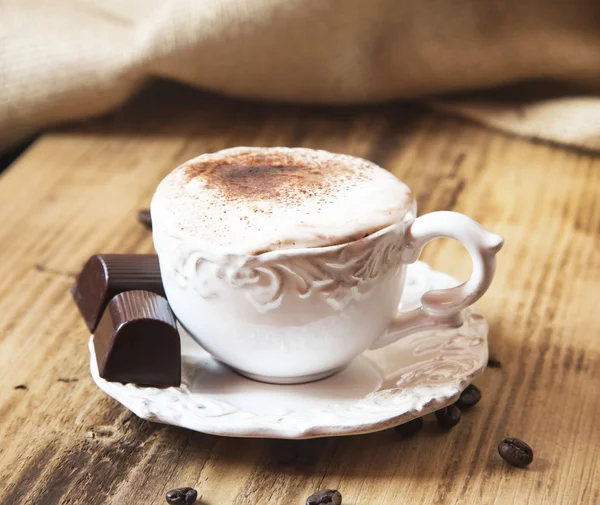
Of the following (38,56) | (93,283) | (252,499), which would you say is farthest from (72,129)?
(252,499)

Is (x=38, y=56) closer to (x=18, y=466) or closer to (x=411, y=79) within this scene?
(x=411, y=79)

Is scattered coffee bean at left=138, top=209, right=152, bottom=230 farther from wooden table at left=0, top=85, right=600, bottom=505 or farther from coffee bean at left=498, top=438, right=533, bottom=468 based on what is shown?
coffee bean at left=498, top=438, right=533, bottom=468

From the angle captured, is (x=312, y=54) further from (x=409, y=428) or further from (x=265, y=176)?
(x=409, y=428)

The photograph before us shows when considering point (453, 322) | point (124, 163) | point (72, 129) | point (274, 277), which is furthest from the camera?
point (72, 129)

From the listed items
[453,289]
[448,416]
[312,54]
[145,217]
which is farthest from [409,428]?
[312,54]

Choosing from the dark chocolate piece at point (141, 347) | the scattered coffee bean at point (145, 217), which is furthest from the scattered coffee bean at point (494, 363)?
the scattered coffee bean at point (145, 217)

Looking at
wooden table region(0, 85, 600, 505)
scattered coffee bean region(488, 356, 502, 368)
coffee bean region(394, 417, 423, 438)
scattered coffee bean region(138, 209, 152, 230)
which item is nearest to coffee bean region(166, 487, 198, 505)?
wooden table region(0, 85, 600, 505)
